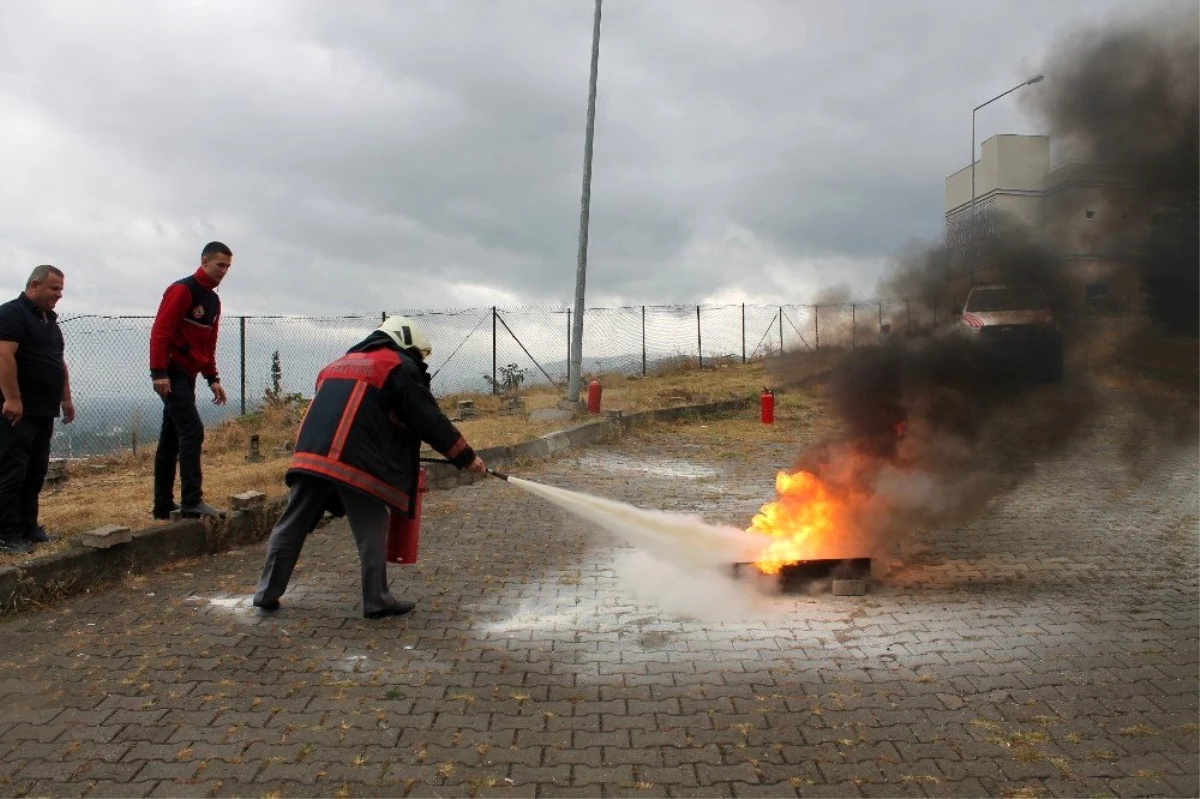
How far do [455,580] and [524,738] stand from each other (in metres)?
2.47

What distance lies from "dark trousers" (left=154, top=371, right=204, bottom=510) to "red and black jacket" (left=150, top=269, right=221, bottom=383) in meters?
0.14

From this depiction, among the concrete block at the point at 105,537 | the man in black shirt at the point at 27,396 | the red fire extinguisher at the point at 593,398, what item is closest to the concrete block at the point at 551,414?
the red fire extinguisher at the point at 593,398

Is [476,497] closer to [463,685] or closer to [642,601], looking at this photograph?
[642,601]

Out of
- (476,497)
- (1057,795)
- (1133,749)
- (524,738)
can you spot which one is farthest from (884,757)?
(476,497)

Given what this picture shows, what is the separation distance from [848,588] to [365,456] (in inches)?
129

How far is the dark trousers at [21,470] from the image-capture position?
18.2 feet

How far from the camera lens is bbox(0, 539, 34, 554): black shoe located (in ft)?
17.7

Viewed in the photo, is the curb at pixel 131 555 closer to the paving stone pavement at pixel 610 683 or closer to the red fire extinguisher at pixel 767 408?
the paving stone pavement at pixel 610 683

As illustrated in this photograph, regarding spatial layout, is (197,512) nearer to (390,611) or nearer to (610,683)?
(390,611)

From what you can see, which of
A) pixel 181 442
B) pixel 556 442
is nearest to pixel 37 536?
pixel 181 442

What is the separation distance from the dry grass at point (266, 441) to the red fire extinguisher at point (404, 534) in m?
2.34

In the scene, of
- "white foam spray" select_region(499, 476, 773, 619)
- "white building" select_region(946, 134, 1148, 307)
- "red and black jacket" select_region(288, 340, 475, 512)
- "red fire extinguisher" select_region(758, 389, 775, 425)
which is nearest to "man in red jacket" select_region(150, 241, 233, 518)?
"red and black jacket" select_region(288, 340, 475, 512)

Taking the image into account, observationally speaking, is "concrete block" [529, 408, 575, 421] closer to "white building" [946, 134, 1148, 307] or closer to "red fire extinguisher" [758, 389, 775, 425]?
"red fire extinguisher" [758, 389, 775, 425]

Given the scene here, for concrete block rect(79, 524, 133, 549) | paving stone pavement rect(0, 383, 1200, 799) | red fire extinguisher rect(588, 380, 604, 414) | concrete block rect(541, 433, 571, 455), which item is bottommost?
paving stone pavement rect(0, 383, 1200, 799)
